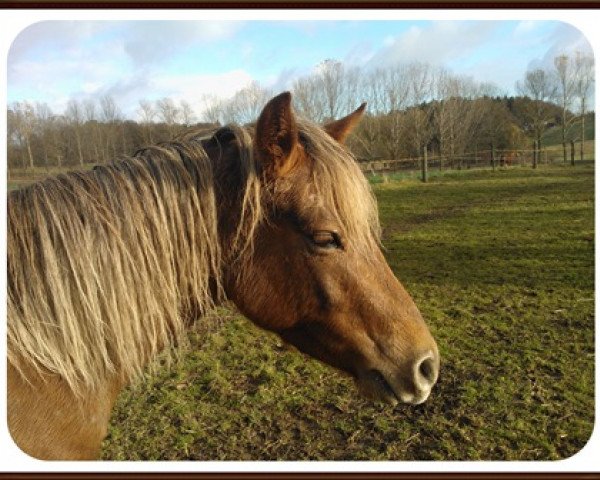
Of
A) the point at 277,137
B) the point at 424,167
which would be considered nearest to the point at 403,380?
the point at 277,137

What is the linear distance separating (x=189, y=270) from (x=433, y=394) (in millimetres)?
3016

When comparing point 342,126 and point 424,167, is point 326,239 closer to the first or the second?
point 342,126

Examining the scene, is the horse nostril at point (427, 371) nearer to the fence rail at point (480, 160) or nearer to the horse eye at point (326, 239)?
the horse eye at point (326, 239)

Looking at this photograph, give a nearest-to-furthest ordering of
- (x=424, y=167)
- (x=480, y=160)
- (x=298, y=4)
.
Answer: (x=298, y=4), (x=424, y=167), (x=480, y=160)

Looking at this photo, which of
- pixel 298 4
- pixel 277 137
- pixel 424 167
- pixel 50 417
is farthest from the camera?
pixel 424 167

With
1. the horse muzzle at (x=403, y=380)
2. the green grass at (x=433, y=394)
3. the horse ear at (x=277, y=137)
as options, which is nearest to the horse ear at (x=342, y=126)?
the horse ear at (x=277, y=137)

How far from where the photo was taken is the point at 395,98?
14.4 metres

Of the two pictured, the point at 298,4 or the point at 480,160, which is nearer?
the point at 298,4

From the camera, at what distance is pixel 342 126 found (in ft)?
7.16

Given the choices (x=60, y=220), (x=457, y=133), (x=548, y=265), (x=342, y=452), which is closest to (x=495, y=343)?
(x=342, y=452)

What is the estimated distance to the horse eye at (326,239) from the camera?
5.69ft

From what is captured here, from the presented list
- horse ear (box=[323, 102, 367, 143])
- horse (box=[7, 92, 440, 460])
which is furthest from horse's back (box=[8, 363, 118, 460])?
horse ear (box=[323, 102, 367, 143])

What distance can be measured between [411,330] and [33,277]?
150cm

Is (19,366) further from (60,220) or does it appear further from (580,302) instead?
(580,302)
